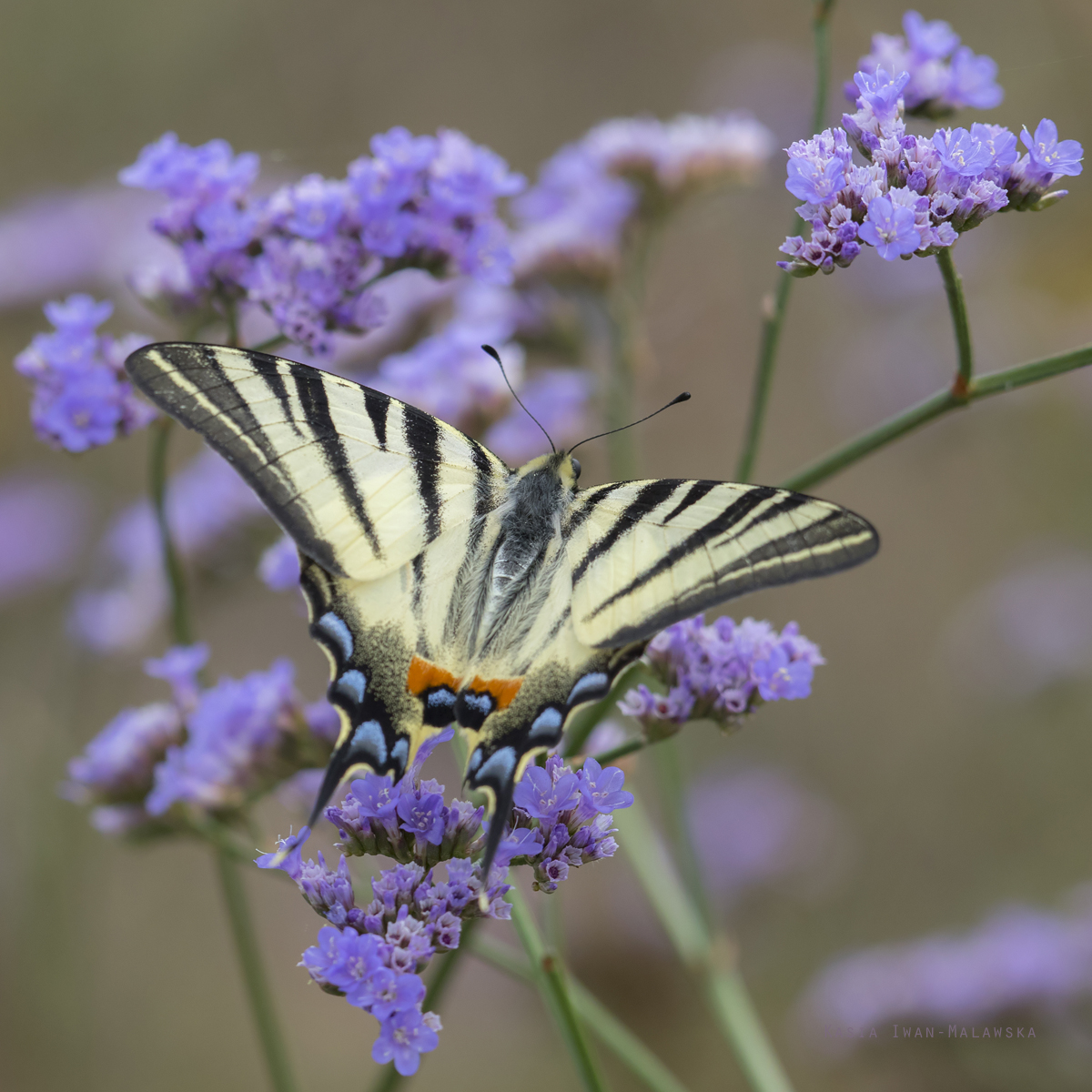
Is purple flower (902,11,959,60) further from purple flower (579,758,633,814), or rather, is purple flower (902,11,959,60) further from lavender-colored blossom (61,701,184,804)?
lavender-colored blossom (61,701,184,804)

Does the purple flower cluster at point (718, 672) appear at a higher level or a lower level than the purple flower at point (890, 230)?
lower

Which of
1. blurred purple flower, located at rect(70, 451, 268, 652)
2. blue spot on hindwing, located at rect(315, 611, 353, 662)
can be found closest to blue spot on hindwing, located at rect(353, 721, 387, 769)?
blue spot on hindwing, located at rect(315, 611, 353, 662)

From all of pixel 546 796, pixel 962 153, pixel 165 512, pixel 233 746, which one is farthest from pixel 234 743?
pixel 962 153

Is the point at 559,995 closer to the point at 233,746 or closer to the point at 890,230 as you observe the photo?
the point at 233,746


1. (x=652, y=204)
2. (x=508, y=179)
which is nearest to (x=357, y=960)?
(x=508, y=179)

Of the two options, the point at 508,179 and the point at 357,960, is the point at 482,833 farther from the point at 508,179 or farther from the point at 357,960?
the point at 508,179

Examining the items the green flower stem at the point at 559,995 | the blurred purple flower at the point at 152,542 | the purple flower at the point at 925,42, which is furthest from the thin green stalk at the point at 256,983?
the purple flower at the point at 925,42

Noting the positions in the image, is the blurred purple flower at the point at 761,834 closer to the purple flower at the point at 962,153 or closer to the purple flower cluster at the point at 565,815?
the purple flower cluster at the point at 565,815
